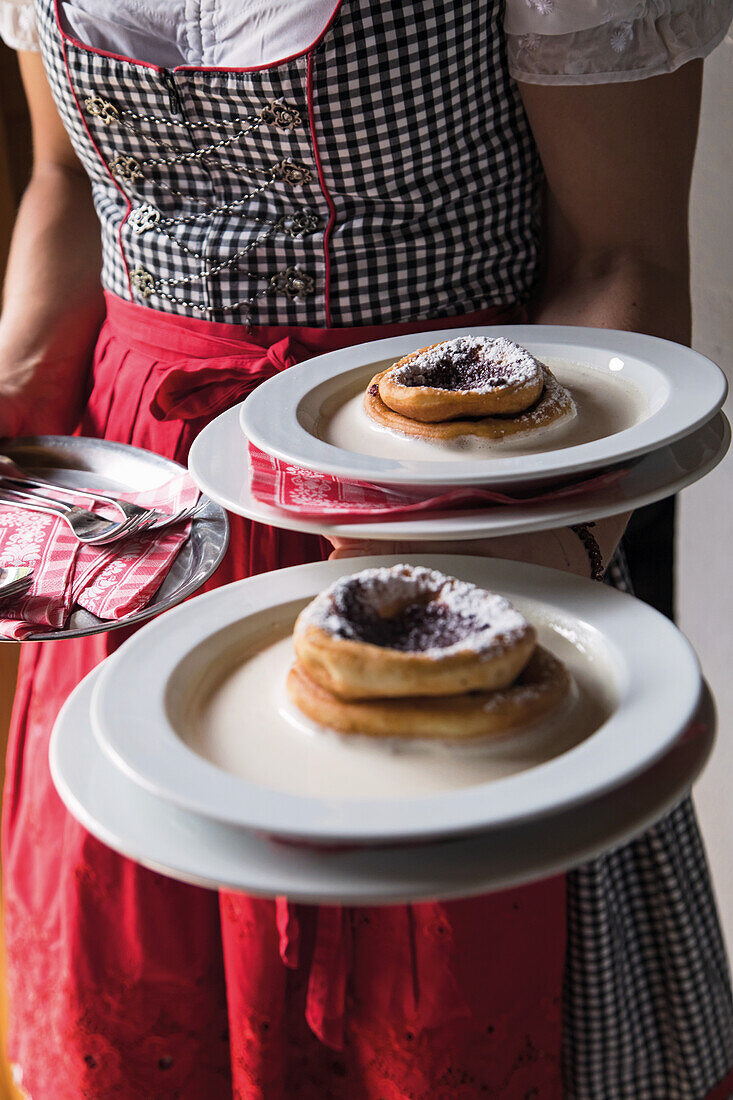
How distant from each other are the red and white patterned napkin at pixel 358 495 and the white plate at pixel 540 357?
0.01 metres

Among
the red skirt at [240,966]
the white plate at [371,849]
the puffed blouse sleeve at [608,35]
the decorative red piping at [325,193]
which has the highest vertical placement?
the puffed blouse sleeve at [608,35]

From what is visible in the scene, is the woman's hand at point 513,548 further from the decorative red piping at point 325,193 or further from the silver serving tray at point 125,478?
the decorative red piping at point 325,193

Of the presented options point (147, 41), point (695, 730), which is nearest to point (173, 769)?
point (695, 730)

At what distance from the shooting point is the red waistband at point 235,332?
2.48 feet

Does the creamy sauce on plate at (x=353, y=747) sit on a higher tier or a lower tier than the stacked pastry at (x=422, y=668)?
lower

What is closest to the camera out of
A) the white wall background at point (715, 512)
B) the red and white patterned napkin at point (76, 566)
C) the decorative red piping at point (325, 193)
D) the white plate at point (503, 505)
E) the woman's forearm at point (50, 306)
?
the white plate at point (503, 505)

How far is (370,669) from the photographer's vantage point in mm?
370

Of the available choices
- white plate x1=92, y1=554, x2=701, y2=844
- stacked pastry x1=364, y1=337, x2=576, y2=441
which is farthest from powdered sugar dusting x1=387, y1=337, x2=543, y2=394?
white plate x1=92, y1=554, x2=701, y2=844

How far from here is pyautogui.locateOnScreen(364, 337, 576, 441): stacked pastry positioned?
0.52 m

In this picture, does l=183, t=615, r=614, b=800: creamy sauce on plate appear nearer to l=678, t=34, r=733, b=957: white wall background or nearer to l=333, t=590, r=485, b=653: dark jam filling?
l=333, t=590, r=485, b=653: dark jam filling

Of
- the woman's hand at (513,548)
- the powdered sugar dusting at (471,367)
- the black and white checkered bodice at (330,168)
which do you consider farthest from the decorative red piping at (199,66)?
the woman's hand at (513,548)

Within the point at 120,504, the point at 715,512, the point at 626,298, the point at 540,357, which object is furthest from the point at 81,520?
the point at 715,512

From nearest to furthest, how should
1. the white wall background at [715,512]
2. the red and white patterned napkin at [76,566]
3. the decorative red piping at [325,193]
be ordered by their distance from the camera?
the red and white patterned napkin at [76,566]
the decorative red piping at [325,193]
the white wall background at [715,512]

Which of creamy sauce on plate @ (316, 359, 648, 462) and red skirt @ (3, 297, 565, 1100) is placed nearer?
creamy sauce on plate @ (316, 359, 648, 462)
